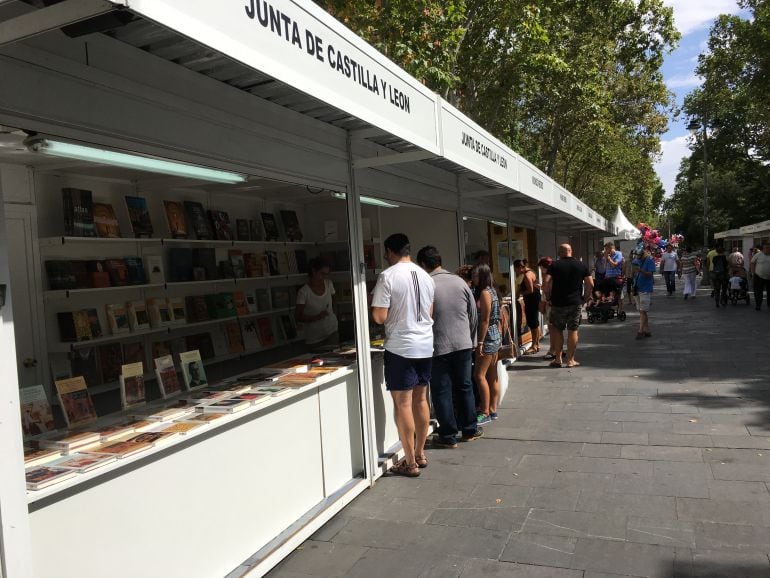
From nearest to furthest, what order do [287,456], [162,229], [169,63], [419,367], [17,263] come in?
[169,63], [287,456], [17,263], [419,367], [162,229]

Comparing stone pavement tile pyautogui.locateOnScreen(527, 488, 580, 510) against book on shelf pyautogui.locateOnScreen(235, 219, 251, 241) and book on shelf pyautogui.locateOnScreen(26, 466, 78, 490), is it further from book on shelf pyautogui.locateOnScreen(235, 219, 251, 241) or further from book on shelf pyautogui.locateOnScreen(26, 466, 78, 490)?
book on shelf pyautogui.locateOnScreen(235, 219, 251, 241)

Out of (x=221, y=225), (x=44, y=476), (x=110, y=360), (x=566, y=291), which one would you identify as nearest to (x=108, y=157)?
(x=44, y=476)

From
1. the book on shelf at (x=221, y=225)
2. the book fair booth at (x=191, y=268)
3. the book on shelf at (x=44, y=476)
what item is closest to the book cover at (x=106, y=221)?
the book fair booth at (x=191, y=268)

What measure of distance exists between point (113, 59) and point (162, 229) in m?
2.80

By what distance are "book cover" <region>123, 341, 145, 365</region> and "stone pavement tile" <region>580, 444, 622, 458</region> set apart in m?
3.67

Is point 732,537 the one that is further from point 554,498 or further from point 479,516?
point 479,516

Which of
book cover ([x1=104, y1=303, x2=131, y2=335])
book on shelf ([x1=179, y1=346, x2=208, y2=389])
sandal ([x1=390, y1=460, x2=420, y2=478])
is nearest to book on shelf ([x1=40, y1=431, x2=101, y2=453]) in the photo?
book on shelf ([x1=179, y1=346, x2=208, y2=389])

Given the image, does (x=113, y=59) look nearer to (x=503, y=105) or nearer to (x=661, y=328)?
(x=661, y=328)

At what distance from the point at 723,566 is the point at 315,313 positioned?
375 centimetres

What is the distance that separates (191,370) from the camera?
12.0 feet

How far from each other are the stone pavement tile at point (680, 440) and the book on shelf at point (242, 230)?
4112mm

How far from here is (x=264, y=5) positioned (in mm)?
2215

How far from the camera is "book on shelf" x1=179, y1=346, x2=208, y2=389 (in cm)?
364

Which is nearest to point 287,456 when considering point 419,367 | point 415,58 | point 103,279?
point 419,367
